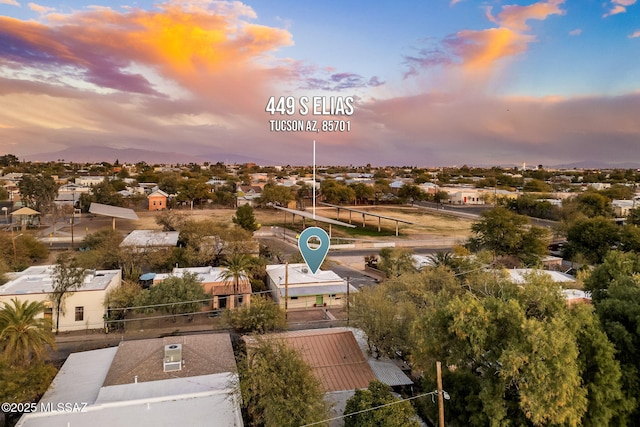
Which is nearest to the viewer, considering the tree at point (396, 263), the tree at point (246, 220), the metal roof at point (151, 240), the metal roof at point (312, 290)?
the metal roof at point (312, 290)

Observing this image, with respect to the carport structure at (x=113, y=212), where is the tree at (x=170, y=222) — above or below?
below

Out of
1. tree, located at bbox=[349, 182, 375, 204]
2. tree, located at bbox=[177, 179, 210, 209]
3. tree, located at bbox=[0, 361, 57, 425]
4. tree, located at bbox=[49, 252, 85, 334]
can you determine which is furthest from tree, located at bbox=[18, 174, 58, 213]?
tree, located at bbox=[349, 182, 375, 204]

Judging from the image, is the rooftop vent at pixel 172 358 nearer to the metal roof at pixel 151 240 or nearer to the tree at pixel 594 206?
the metal roof at pixel 151 240

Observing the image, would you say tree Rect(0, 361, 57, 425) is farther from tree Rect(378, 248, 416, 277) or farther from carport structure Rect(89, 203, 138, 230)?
carport structure Rect(89, 203, 138, 230)

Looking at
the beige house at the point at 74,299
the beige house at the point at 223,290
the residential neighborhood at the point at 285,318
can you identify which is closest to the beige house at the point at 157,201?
the residential neighborhood at the point at 285,318

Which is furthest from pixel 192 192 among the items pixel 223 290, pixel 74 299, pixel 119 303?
pixel 119 303

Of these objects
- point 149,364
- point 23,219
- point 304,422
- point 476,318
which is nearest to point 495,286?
point 476,318
